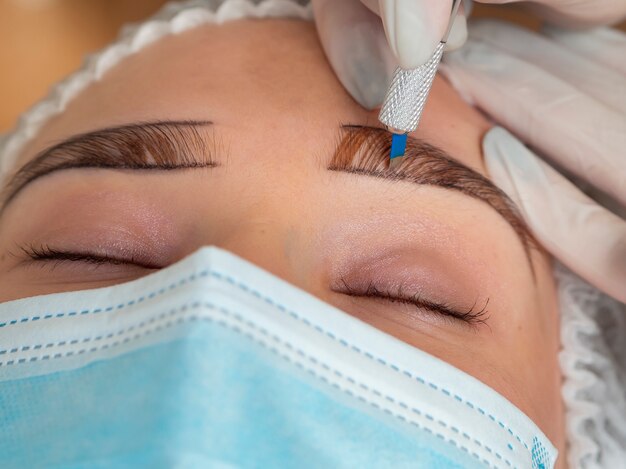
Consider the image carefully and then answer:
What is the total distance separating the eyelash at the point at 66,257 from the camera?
858 mm

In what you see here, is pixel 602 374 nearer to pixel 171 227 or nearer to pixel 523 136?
pixel 523 136

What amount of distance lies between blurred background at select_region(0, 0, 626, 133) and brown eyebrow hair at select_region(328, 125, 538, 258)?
48.8 inches

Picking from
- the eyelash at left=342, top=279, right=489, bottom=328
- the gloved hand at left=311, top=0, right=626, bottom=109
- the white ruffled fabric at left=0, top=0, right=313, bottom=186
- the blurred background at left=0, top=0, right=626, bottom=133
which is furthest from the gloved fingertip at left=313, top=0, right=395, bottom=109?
the blurred background at left=0, top=0, right=626, bottom=133

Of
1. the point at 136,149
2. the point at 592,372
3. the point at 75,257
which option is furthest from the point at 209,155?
the point at 592,372

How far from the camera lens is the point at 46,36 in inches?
74.9

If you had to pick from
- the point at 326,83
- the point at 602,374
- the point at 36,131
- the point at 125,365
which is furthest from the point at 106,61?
the point at 602,374

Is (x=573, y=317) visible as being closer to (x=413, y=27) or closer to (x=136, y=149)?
(x=413, y=27)

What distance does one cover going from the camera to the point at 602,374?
3.35 ft

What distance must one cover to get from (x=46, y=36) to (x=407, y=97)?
1.42 meters

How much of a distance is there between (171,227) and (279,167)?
144 mm

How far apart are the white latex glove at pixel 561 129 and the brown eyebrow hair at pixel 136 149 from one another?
38cm

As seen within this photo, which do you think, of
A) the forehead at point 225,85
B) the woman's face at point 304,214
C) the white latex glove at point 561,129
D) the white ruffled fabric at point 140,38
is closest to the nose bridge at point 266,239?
the woman's face at point 304,214

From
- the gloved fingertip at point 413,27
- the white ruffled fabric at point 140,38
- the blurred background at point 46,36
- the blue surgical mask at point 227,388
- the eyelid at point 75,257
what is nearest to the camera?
the blue surgical mask at point 227,388

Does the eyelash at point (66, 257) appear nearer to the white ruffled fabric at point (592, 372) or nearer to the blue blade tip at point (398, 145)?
the blue blade tip at point (398, 145)
